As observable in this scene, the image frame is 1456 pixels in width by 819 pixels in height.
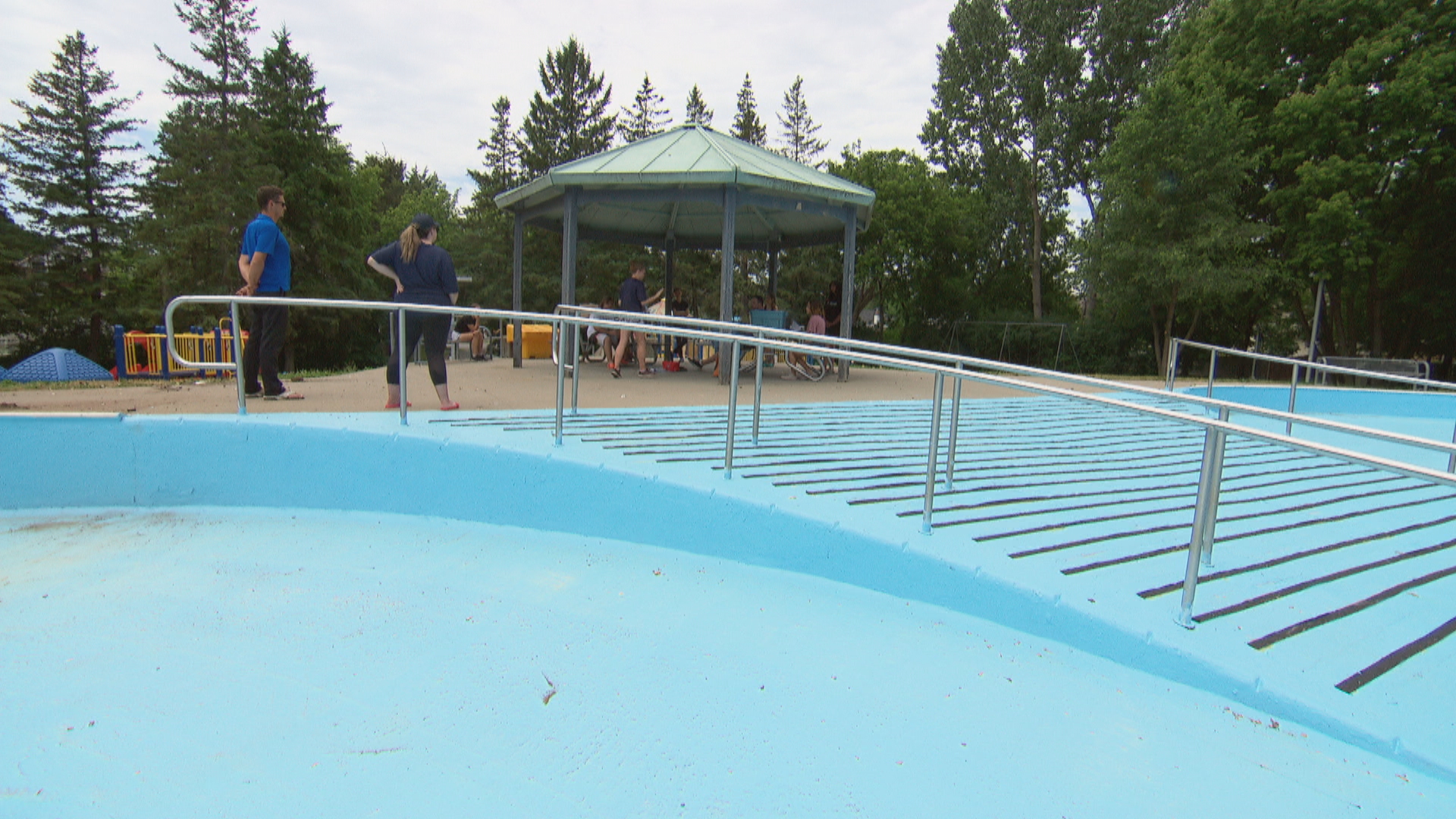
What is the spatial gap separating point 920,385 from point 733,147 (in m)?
4.16

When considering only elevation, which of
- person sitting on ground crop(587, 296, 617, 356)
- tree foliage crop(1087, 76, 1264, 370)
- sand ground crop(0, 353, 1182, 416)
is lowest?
sand ground crop(0, 353, 1182, 416)

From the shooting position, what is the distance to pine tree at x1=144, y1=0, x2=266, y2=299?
2497 cm

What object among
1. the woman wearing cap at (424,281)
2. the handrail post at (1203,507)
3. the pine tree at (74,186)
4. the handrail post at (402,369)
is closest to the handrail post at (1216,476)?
the handrail post at (1203,507)

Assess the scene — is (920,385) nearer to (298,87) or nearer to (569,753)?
(569,753)

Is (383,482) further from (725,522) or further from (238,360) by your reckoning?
(725,522)

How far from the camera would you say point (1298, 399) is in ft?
34.2

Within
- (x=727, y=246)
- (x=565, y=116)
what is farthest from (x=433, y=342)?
(x=565, y=116)

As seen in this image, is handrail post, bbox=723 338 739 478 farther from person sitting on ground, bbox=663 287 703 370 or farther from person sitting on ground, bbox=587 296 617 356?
person sitting on ground, bbox=663 287 703 370

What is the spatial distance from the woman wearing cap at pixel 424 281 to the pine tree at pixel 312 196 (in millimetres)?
24579

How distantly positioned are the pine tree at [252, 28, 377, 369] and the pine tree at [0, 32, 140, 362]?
6.06m

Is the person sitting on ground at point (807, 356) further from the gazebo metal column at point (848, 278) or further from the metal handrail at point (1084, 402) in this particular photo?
the metal handrail at point (1084, 402)

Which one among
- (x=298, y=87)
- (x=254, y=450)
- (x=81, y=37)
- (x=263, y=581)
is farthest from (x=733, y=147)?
(x=81, y=37)

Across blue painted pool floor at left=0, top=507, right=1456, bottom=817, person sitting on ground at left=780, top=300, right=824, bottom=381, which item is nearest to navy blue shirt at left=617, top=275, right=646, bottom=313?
person sitting on ground at left=780, top=300, right=824, bottom=381

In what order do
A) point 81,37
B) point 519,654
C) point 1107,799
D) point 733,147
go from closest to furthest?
1. point 1107,799
2. point 519,654
3. point 733,147
4. point 81,37
